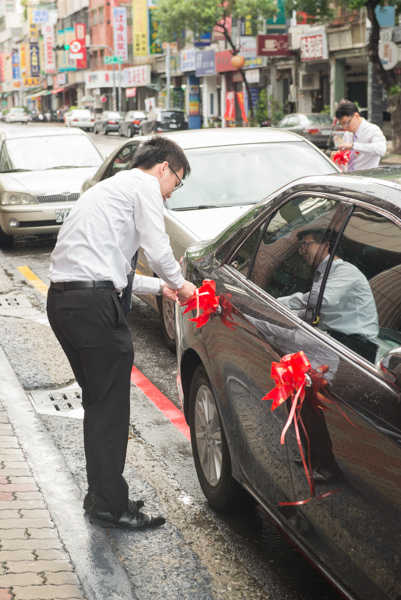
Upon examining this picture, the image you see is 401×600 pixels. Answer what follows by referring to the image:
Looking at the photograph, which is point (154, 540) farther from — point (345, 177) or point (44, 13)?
point (44, 13)

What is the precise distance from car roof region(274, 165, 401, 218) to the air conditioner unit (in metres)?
39.2

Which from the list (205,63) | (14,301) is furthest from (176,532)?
(205,63)

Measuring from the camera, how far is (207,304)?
3.67 m

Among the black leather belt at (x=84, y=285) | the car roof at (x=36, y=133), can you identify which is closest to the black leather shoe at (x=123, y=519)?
the black leather belt at (x=84, y=285)

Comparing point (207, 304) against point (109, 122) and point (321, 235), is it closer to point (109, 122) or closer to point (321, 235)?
point (321, 235)

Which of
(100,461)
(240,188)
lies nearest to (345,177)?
Answer: (100,461)

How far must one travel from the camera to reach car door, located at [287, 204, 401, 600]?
2.33 meters

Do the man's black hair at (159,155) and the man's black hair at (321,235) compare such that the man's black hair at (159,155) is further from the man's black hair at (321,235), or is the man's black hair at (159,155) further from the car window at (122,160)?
the car window at (122,160)

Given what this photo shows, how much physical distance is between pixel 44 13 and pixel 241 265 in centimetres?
10705

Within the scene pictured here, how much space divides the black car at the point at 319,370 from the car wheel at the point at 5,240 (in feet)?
28.5

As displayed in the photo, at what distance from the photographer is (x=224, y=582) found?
338cm

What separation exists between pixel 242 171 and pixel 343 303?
168 inches

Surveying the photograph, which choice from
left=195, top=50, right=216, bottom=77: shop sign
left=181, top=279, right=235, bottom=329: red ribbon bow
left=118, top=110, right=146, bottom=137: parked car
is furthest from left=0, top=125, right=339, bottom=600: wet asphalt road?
left=195, top=50, right=216, bottom=77: shop sign

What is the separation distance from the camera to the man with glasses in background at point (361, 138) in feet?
28.0
